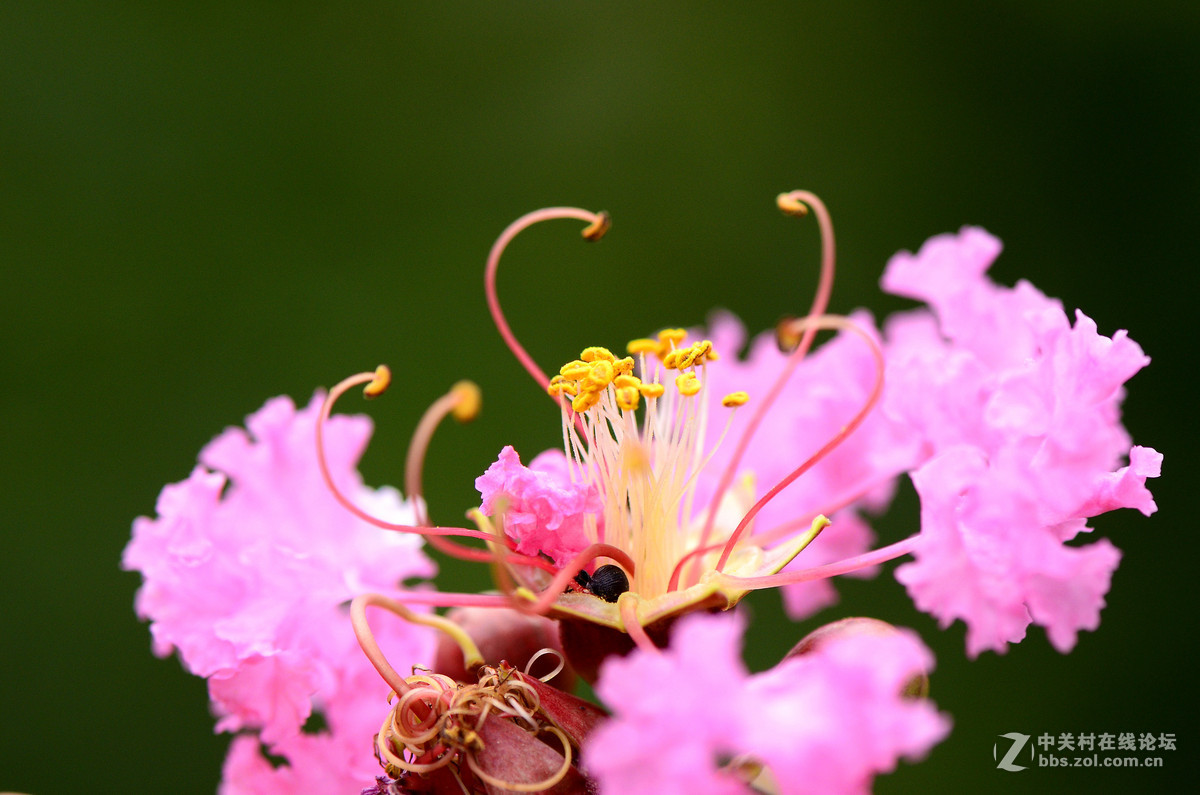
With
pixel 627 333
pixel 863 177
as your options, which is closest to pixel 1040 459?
pixel 627 333

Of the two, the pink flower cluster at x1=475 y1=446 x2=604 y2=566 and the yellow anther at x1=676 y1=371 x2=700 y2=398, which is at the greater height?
the yellow anther at x1=676 y1=371 x2=700 y2=398

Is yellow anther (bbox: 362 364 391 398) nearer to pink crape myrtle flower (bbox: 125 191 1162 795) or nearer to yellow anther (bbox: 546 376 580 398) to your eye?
pink crape myrtle flower (bbox: 125 191 1162 795)

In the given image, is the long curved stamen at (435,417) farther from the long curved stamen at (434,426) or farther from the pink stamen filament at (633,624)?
the pink stamen filament at (633,624)

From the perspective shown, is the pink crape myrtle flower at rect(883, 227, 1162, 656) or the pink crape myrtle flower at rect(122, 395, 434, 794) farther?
the pink crape myrtle flower at rect(122, 395, 434, 794)

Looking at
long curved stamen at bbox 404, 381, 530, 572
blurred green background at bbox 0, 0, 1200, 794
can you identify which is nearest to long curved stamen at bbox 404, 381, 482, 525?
long curved stamen at bbox 404, 381, 530, 572

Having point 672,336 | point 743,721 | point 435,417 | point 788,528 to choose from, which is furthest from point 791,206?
point 743,721

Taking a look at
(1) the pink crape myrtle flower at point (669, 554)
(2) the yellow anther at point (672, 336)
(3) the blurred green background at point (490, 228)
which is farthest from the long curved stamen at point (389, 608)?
(3) the blurred green background at point (490, 228)

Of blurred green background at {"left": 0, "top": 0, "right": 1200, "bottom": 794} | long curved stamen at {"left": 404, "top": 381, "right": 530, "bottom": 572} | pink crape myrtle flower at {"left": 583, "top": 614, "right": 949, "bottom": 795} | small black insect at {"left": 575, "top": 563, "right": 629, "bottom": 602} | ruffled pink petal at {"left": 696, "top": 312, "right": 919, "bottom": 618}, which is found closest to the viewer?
pink crape myrtle flower at {"left": 583, "top": 614, "right": 949, "bottom": 795}

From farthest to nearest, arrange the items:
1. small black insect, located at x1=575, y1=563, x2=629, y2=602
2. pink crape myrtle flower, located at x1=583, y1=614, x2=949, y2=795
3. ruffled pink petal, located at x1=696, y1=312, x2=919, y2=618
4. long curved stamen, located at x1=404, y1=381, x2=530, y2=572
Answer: ruffled pink petal, located at x1=696, y1=312, x2=919, y2=618
small black insect, located at x1=575, y1=563, x2=629, y2=602
long curved stamen, located at x1=404, y1=381, x2=530, y2=572
pink crape myrtle flower, located at x1=583, y1=614, x2=949, y2=795
